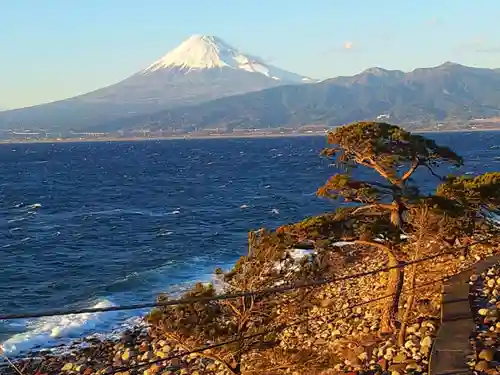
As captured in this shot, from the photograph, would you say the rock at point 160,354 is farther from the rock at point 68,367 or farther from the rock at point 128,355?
the rock at point 68,367

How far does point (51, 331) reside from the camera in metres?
17.4

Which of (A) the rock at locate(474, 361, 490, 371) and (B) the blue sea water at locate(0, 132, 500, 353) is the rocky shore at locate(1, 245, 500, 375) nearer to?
(A) the rock at locate(474, 361, 490, 371)

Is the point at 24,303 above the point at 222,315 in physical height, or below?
below

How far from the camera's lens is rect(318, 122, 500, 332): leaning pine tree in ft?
38.8

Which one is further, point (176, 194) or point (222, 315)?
point (176, 194)

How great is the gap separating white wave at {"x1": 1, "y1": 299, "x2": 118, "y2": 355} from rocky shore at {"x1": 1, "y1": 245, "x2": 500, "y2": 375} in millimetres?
804

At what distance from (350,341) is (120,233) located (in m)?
23.6

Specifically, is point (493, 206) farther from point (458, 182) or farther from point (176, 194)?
point (176, 194)

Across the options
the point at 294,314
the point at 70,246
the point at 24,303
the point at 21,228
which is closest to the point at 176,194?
the point at 21,228

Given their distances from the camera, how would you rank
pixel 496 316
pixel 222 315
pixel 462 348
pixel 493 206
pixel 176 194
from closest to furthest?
pixel 462 348 → pixel 222 315 → pixel 496 316 → pixel 493 206 → pixel 176 194

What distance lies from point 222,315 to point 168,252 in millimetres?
18671

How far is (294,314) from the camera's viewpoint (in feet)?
50.1

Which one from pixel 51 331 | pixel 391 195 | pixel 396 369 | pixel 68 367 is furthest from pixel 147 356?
pixel 396 369

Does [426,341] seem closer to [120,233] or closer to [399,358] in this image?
[399,358]
